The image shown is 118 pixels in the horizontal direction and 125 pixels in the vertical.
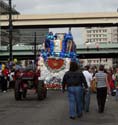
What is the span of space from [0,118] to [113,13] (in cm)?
9542

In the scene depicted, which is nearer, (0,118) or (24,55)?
(0,118)

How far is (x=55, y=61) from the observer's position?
34.7m

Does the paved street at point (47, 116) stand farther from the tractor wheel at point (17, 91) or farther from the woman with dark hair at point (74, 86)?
the tractor wheel at point (17, 91)

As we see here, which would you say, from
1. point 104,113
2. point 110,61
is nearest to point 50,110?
point 104,113

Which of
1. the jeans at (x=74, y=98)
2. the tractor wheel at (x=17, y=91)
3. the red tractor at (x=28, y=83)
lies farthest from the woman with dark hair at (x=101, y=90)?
the tractor wheel at (x=17, y=91)

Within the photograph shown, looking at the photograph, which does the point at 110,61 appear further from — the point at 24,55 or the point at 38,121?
the point at 38,121

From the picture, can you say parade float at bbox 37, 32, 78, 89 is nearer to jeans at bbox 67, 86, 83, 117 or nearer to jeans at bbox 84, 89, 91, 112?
jeans at bbox 84, 89, 91, 112

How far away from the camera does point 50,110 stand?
1892 cm

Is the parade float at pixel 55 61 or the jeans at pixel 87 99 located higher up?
the parade float at pixel 55 61

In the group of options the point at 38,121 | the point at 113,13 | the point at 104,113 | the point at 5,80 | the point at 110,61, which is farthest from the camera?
the point at 110,61

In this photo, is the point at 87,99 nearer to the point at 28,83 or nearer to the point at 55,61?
the point at 28,83

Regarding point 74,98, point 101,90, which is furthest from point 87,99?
point 74,98

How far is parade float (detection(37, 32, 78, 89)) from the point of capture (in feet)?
114

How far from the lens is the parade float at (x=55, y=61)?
3466 centimetres
